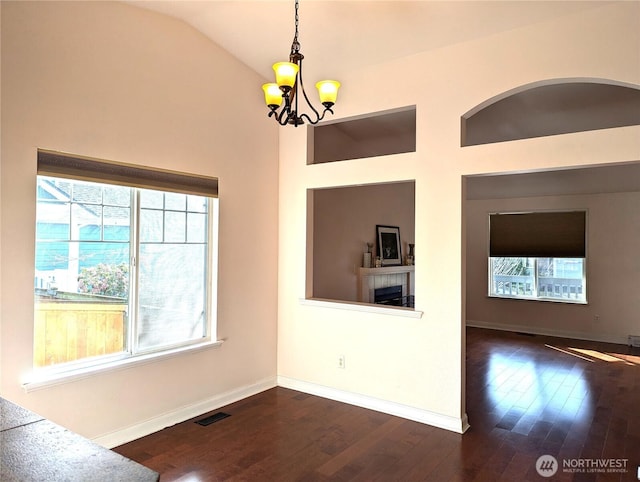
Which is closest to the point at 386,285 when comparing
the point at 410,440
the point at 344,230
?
the point at 344,230

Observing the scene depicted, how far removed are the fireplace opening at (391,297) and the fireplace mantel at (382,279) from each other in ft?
0.22

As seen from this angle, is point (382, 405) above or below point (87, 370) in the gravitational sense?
below

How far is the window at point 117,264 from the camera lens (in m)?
2.91

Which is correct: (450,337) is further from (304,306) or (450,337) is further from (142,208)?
(142,208)

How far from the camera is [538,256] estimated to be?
741 cm

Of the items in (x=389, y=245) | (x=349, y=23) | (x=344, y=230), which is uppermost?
(x=349, y=23)

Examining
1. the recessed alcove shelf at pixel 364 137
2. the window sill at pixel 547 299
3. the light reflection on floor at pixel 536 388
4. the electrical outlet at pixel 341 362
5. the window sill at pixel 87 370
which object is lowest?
the light reflection on floor at pixel 536 388

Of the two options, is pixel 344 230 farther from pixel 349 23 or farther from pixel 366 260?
pixel 349 23

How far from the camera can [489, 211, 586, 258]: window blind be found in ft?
23.2

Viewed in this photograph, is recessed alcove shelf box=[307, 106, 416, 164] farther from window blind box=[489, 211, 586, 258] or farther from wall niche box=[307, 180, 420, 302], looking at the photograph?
window blind box=[489, 211, 586, 258]

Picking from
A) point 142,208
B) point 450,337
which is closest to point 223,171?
point 142,208

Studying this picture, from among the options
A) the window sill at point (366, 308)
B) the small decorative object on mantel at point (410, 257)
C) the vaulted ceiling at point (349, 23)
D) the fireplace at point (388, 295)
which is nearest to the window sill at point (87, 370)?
the window sill at point (366, 308)

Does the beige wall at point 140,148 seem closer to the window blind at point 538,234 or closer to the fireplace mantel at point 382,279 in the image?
the fireplace mantel at point 382,279

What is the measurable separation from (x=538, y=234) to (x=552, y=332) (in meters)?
1.67
